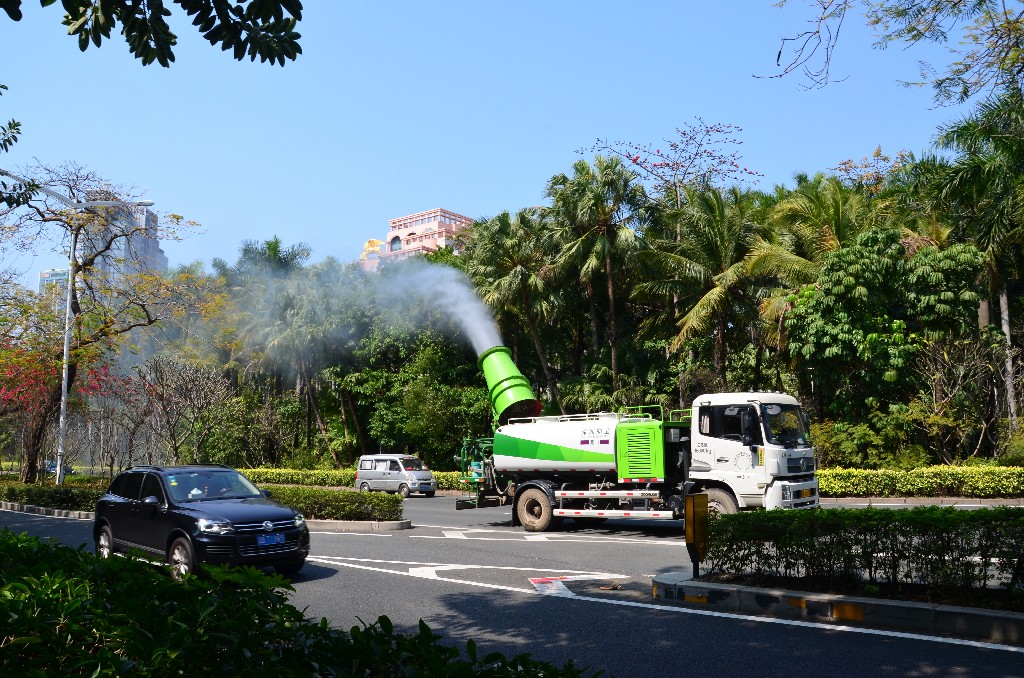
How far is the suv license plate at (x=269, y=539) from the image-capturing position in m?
10.6

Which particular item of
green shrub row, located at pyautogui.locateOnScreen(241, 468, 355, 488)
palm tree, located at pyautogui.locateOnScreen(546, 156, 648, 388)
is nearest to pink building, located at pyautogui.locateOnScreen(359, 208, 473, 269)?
green shrub row, located at pyautogui.locateOnScreen(241, 468, 355, 488)

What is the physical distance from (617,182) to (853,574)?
25.3 m

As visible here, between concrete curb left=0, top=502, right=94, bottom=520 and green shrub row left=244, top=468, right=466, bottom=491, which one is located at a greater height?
green shrub row left=244, top=468, right=466, bottom=491

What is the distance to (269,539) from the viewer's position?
10.7 meters

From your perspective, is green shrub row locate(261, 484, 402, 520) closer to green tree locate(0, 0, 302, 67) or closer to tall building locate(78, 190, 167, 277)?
tall building locate(78, 190, 167, 277)

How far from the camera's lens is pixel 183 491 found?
11648 millimetres

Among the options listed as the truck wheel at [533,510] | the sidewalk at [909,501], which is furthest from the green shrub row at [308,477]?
the sidewalk at [909,501]

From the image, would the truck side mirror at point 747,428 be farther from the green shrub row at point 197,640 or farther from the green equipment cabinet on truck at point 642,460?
the green shrub row at point 197,640

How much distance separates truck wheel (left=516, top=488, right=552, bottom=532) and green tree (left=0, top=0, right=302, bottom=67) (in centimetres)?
1309

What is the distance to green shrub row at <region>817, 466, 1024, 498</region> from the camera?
2167cm

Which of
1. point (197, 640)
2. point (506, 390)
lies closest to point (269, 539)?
point (197, 640)

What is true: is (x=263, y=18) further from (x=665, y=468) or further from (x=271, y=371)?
(x=271, y=371)

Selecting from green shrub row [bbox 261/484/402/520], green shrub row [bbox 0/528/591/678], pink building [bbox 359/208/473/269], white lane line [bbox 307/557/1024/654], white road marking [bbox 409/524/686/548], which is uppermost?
pink building [bbox 359/208/473/269]

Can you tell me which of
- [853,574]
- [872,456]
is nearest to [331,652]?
[853,574]
